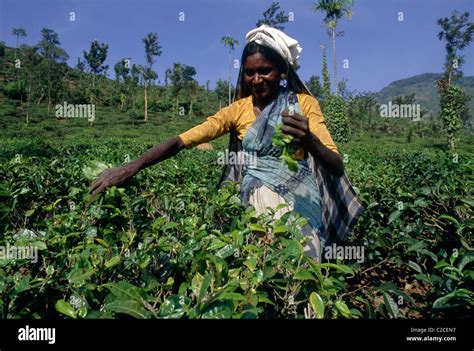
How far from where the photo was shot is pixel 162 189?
6.68ft

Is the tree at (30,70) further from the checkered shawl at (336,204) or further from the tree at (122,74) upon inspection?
the checkered shawl at (336,204)

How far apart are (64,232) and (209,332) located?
687mm

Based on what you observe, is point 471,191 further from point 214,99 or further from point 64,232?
point 214,99

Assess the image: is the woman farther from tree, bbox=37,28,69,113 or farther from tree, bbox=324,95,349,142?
tree, bbox=37,28,69,113

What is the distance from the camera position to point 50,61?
43.3 metres

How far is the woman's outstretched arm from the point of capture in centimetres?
152

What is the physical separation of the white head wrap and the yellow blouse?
0.22m

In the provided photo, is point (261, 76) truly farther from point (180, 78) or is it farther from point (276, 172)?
point (180, 78)

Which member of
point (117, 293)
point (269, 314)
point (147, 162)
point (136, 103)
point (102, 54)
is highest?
point (102, 54)

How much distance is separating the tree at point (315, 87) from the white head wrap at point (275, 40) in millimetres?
41255

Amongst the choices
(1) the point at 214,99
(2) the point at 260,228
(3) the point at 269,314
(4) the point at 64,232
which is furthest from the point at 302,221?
(1) the point at 214,99

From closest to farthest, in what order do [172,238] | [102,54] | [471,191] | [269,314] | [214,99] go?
1. [269,314]
2. [172,238]
3. [471,191]
4. [102,54]
5. [214,99]

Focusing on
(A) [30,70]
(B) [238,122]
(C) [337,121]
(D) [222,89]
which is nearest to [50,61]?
(A) [30,70]

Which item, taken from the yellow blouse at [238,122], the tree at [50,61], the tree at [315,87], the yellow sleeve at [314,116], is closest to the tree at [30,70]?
the tree at [50,61]
